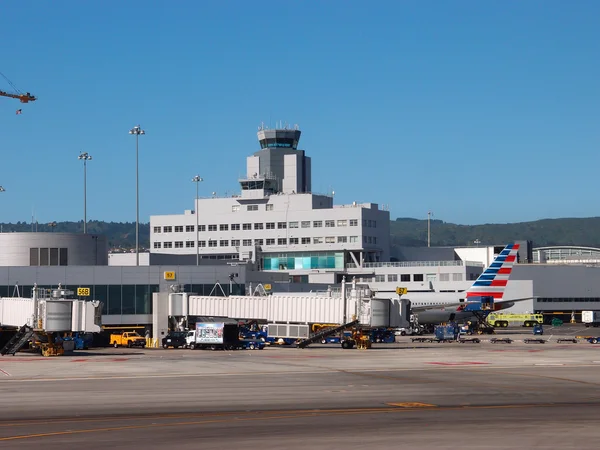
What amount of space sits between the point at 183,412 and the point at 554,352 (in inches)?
1906

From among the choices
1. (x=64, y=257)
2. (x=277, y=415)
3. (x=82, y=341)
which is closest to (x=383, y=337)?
(x=82, y=341)

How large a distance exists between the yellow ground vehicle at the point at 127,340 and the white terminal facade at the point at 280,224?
240 feet

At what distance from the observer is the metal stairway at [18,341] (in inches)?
2963

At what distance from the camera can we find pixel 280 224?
179 metres

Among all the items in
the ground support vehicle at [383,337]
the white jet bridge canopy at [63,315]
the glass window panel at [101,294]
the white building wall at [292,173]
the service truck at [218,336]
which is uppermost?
the white building wall at [292,173]

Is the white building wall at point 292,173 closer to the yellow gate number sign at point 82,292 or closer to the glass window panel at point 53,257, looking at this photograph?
the glass window panel at point 53,257

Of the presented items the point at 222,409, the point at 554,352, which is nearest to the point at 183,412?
the point at 222,409

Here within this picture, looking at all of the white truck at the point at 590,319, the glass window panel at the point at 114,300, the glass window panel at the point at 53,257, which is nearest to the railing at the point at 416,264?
the white truck at the point at 590,319

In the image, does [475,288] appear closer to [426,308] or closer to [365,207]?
[426,308]

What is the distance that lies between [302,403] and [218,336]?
45.8 meters

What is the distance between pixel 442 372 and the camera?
53500 millimetres

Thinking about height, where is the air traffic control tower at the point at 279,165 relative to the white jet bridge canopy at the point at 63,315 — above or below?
above

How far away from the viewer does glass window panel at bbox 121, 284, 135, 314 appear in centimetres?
10101

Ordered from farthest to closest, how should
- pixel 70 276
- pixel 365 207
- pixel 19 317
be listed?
1. pixel 365 207
2. pixel 70 276
3. pixel 19 317
